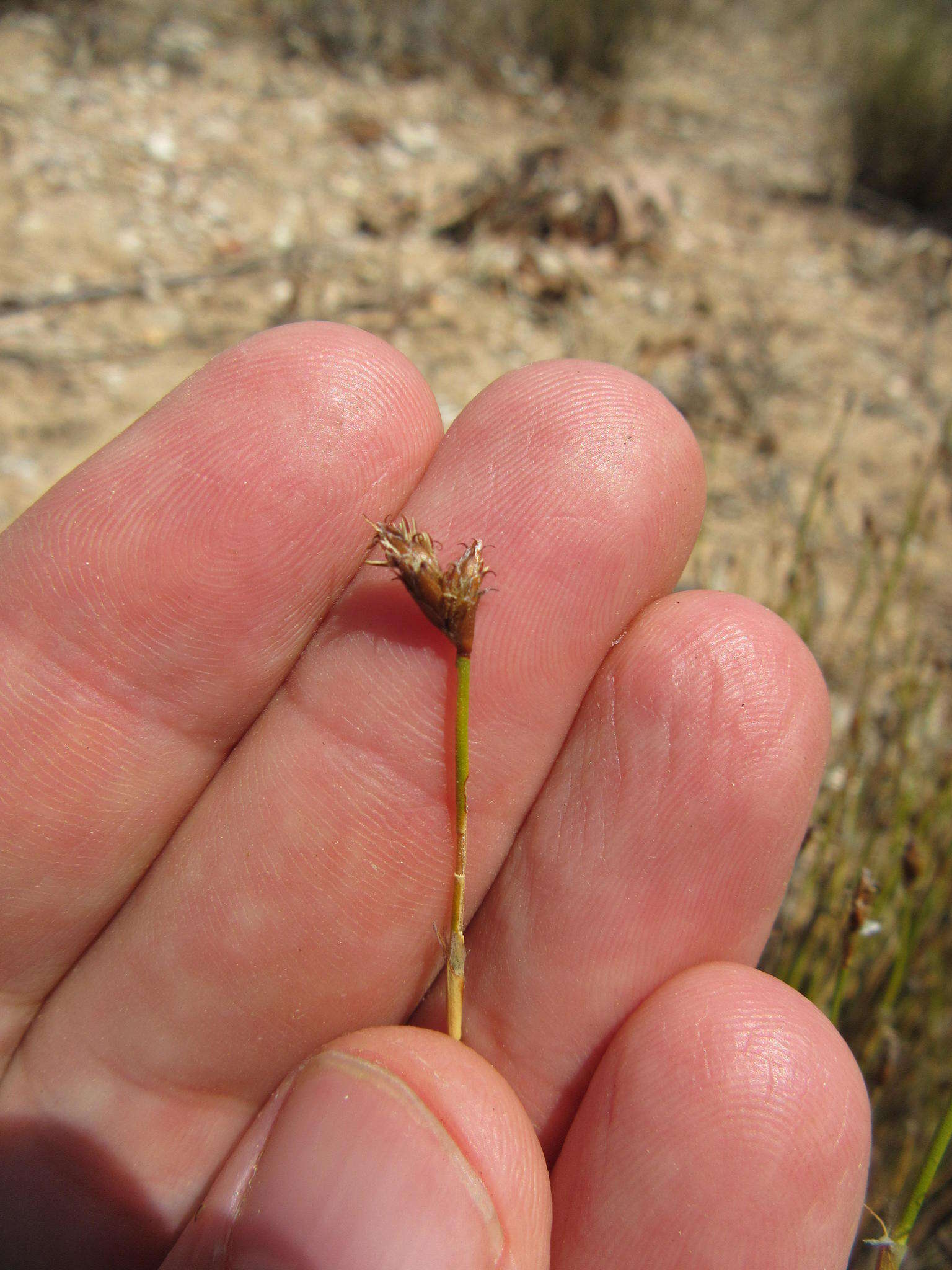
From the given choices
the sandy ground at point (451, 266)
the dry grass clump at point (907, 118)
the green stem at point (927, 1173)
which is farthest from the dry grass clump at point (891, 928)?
the dry grass clump at point (907, 118)

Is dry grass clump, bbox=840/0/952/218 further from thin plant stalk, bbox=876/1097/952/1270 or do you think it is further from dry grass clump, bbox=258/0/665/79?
thin plant stalk, bbox=876/1097/952/1270

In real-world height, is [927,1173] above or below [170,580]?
below

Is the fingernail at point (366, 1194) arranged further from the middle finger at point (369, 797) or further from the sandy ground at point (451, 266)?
the sandy ground at point (451, 266)

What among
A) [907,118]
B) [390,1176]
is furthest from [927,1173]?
[907,118]

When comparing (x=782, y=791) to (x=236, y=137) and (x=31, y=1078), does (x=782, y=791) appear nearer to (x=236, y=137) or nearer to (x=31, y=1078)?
(x=31, y=1078)

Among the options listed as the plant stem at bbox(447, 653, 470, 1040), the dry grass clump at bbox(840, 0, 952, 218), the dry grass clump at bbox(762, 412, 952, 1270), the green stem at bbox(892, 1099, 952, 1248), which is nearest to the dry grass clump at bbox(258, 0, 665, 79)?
the dry grass clump at bbox(840, 0, 952, 218)

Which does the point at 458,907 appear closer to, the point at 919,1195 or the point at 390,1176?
the point at 390,1176

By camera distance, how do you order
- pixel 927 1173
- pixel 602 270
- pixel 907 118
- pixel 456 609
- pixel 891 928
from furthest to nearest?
pixel 907 118 < pixel 602 270 < pixel 891 928 < pixel 456 609 < pixel 927 1173

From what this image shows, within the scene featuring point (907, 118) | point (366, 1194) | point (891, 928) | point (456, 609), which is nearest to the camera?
point (366, 1194)
